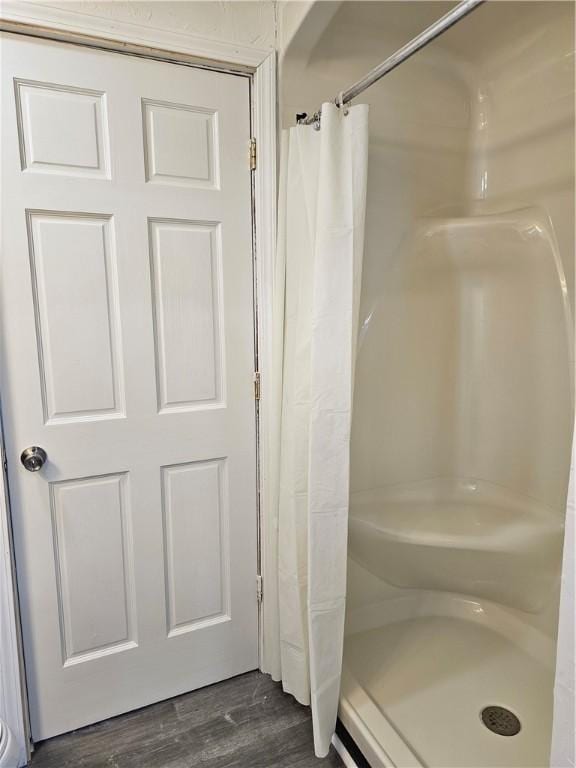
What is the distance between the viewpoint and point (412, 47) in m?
1.10

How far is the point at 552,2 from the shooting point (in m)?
1.53

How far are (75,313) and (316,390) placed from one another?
2.44 feet

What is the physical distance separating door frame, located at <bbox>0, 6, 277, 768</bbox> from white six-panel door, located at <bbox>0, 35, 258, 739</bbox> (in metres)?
0.03

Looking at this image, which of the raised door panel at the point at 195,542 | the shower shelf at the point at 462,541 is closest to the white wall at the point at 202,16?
the raised door panel at the point at 195,542

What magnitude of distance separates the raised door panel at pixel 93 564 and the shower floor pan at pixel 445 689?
786mm

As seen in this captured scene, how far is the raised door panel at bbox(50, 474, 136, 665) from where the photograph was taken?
1465 mm

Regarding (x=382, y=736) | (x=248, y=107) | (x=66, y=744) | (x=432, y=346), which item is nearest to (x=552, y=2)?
(x=248, y=107)

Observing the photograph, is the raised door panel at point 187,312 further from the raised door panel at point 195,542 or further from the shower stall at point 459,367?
the shower stall at point 459,367

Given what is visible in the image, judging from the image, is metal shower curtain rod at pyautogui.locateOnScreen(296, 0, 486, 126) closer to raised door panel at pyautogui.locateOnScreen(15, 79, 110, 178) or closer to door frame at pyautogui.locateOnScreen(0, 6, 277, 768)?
door frame at pyautogui.locateOnScreen(0, 6, 277, 768)

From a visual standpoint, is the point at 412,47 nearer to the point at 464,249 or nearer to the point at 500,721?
the point at 464,249

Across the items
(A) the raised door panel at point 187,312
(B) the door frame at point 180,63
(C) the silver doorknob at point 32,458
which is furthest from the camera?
(A) the raised door panel at point 187,312

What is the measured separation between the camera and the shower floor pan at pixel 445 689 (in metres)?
1.36

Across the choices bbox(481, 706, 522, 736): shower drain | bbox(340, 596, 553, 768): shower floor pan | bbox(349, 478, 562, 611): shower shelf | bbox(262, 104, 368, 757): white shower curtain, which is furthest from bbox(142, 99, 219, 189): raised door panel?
bbox(481, 706, 522, 736): shower drain

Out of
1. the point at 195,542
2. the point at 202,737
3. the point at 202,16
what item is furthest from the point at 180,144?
the point at 202,737
